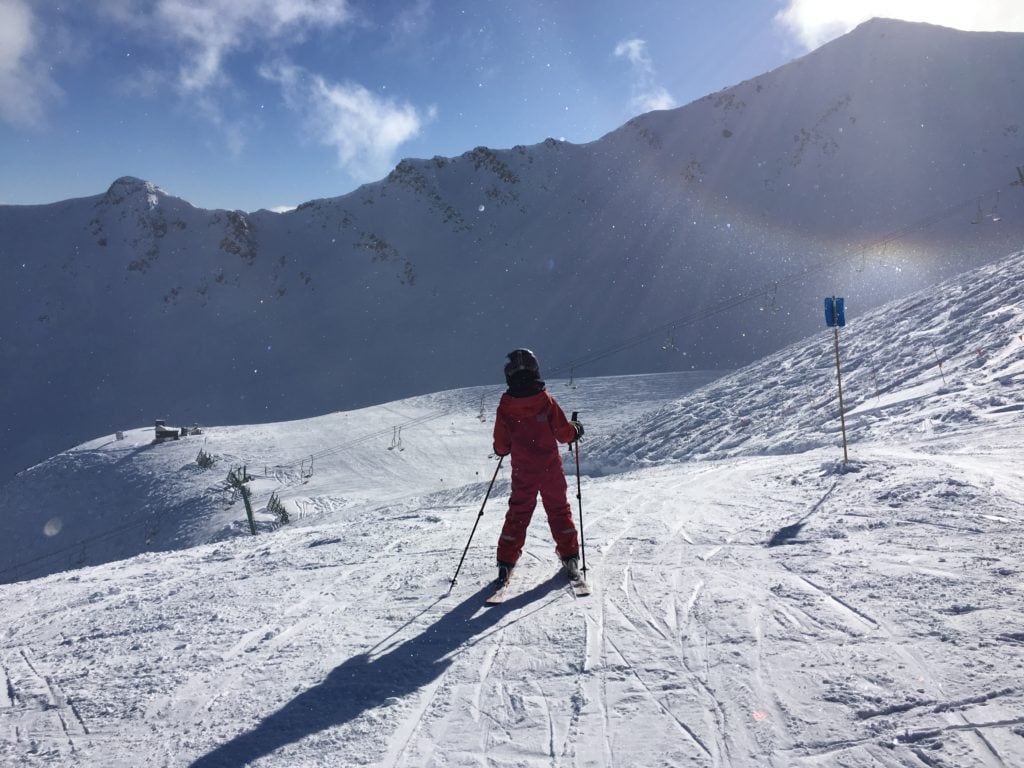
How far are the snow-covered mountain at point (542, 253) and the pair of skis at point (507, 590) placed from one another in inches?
2129

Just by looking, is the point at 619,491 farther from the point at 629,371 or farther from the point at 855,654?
the point at 629,371

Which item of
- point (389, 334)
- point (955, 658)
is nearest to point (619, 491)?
point (955, 658)

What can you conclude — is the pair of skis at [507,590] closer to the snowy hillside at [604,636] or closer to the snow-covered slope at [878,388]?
the snowy hillside at [604,636]

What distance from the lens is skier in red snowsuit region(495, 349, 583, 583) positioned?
17.4 ft

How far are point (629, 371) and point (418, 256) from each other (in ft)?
110

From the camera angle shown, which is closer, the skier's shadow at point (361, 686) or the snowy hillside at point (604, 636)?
the snowy hillside at point (604, 636)

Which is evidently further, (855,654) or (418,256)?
(418,256)

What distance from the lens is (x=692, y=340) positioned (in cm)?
6178

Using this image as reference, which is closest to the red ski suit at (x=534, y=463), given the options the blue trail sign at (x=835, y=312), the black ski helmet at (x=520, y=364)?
the black ski helmet at (x=520, y=364)

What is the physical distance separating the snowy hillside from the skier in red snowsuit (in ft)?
1.28

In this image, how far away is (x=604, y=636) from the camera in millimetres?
4020

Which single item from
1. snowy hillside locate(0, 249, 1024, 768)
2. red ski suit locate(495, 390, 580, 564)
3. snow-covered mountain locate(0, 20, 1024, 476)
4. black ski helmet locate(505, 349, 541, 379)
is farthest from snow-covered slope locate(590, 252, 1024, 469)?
snow-covered mountain locate(0, 20, 1024, 476)

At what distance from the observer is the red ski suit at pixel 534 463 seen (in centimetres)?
534

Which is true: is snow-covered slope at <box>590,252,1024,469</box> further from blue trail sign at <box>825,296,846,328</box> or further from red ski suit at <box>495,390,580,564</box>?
red ski suit at <box>495,390,580,564</box>
